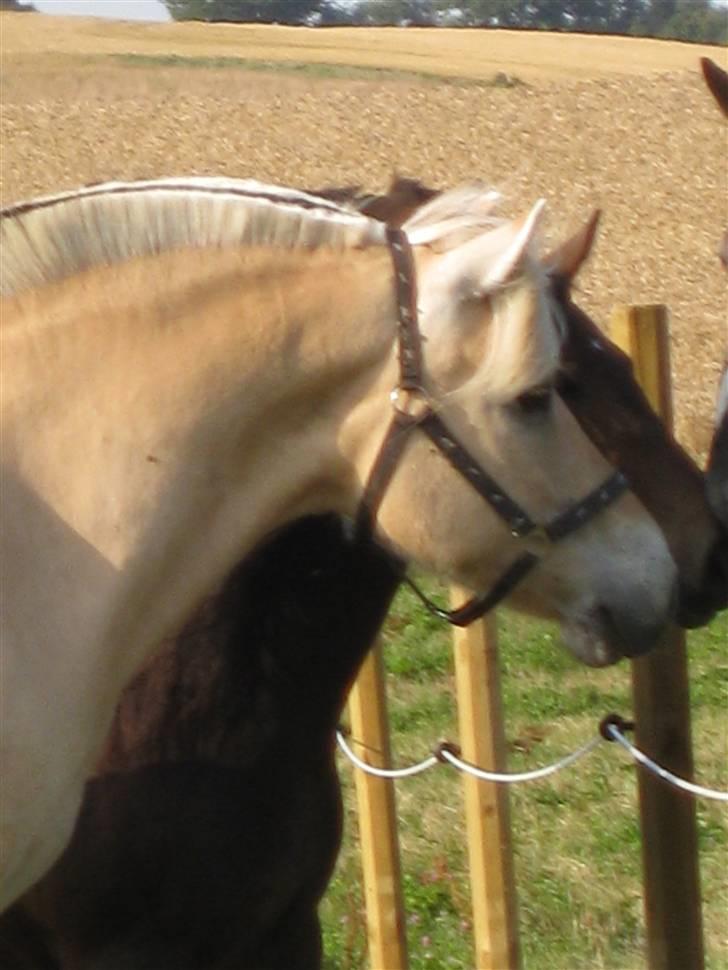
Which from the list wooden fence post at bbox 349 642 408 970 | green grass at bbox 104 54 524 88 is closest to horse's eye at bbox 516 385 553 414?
wooden fence post at bbox 349 642 408 970

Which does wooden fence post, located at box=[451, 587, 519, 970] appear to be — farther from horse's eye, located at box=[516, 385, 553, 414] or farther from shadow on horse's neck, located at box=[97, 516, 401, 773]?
horse's eye, located at box=[516, 385, 553, 414]

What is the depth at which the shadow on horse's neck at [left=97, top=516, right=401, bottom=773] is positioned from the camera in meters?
3.06

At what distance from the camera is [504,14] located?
24891 millimetres

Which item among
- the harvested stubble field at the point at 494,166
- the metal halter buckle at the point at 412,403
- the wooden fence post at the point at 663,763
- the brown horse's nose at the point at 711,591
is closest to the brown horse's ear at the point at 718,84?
the harvested stubble field at the point at 494,166

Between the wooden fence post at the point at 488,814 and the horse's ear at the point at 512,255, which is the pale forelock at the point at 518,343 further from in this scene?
the wooden fence post at the point at 488,814

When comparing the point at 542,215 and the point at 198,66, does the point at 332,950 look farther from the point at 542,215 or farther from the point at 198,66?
the point at 198,66

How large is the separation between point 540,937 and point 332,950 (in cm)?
65

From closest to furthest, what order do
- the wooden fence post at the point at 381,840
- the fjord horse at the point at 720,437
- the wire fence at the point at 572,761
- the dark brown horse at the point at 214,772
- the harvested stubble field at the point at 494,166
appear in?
the dark brown horse at the point at 214,772, the fjord horse at the point at 720,437, the wire fence at the point at 572,761, the wooden fence post at the point at 381,840, the harvested stubble field at the point at 494,166

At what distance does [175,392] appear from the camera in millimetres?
2582

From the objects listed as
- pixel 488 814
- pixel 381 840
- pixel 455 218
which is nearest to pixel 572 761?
pixel 488 814

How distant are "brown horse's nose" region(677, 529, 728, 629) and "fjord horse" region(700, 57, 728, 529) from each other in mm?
71

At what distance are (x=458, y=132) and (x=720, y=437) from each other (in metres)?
15.8

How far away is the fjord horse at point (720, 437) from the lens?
3.16m

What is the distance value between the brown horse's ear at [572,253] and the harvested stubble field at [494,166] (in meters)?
0.65
